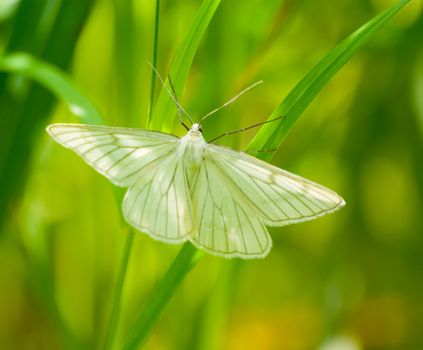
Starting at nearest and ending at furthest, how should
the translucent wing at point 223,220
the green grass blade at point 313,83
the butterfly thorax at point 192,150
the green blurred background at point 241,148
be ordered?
the green grass blade at point 313,83 < the translucent wing at point 223,220 < the butterfly thorax at point 192,150 < the green blurred background at point 241,148

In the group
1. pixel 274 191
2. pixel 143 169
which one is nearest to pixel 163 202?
pixel 143 169

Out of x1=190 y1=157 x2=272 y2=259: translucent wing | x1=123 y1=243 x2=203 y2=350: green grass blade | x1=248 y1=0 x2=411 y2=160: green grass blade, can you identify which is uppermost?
x1=248 y1=0 x2=411 y2=160: green grass blade

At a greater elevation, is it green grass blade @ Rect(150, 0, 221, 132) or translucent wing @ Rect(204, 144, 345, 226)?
green grass blade @ Rect(150, 0, 221, 132)

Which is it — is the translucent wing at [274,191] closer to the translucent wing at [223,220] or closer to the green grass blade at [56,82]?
the translucent wing at [223,220]

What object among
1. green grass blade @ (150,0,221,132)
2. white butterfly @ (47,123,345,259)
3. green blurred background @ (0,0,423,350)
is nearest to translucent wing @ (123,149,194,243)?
white butterfly @ (47,123,345,259)

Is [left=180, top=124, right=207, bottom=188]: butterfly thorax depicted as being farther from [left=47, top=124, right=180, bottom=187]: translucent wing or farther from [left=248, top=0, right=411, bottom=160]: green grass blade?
[left=248, top=0, right=411, bottom=160]: green grass blade

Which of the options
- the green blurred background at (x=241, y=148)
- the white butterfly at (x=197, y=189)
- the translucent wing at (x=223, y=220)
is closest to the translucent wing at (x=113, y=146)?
the white butterfly at (x=197, y=189)
